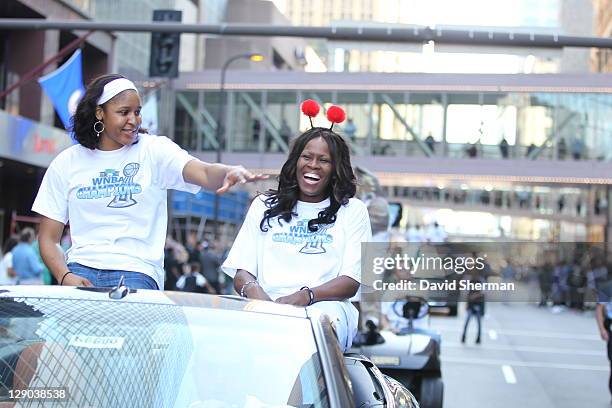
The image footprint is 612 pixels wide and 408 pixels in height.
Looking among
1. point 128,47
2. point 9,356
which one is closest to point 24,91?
point 128,47

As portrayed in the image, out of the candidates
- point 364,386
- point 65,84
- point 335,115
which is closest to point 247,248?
point 335,115

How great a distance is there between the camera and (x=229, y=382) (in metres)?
3.55

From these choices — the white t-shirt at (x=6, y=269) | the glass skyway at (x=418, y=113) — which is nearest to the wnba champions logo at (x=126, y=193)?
the white t-shirt at (x=6, y=269)

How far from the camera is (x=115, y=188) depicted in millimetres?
5184

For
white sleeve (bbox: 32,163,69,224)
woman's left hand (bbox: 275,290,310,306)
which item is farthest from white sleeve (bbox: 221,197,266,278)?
white sleeve (bbox: 32,163,69,224)

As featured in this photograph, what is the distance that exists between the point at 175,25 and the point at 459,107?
14.2m

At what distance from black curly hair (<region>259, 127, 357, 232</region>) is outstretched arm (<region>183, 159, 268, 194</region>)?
16.1 inches

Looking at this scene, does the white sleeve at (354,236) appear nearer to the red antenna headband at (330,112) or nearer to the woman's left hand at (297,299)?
the woman's left hand at (297,299)

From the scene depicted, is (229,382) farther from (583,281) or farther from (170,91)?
(170,91)

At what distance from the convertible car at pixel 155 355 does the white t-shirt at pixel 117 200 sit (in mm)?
1309

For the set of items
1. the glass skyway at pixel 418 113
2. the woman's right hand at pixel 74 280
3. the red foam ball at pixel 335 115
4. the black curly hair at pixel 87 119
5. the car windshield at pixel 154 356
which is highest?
the glass skyway at pixel 418 113

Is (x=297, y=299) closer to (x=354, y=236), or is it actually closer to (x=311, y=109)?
(x=354, y=236)

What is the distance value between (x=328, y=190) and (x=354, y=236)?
343mm

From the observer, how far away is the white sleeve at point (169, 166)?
522cm
